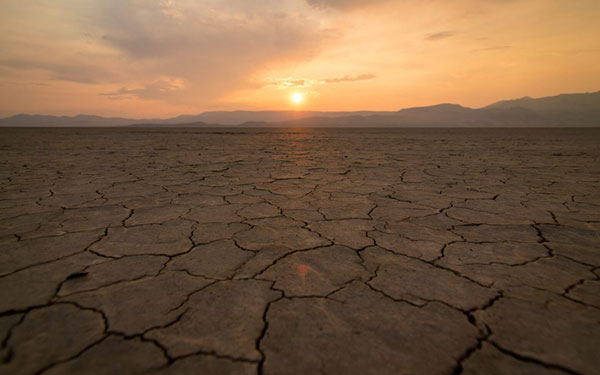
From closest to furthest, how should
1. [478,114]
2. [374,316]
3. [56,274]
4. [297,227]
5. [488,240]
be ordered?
[374,316] → [56,274] → [488,240] → [297,227] → [478,114]

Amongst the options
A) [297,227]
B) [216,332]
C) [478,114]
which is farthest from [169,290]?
[478,114]

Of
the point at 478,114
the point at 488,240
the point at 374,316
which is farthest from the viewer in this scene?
the point at 478,114

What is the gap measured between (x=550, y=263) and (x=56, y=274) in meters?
1.84

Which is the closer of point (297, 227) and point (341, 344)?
point (341, 344)

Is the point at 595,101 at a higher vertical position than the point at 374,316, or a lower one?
higher

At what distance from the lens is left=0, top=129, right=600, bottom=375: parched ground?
0.66 m

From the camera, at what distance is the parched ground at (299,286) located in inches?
26.0

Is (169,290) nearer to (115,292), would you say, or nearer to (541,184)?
(115,292)

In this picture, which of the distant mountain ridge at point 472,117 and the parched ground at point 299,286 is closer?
the parched ground at point 299,286

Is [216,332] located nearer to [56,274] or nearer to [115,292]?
[115,292]

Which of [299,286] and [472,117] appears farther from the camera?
[472,117]

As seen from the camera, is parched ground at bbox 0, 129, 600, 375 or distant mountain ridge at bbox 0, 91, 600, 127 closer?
parched ground at bbox 0, 129, 600, 375

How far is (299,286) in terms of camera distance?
96cm

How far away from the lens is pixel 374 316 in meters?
0.80
